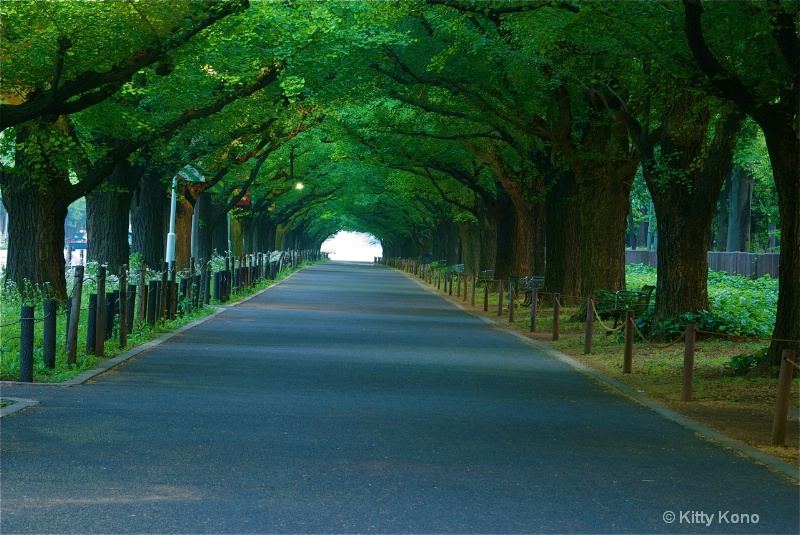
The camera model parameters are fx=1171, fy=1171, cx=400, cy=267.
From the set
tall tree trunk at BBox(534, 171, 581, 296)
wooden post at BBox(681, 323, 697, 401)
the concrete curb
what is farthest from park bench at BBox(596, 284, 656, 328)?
wooden post at BBox(681, 323, 697, 401)

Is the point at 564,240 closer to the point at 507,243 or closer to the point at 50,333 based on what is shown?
the point at 507,243

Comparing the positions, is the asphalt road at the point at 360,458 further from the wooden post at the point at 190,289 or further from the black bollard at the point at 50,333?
the wooden post at the point at 190,289

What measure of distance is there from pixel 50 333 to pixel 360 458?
21.1ft

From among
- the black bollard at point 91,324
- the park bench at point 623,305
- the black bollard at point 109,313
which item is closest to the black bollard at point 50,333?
the black bollard at point 91,324

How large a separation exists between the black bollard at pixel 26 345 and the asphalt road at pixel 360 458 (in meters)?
0.64

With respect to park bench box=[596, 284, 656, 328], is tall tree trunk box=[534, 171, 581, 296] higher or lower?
higher

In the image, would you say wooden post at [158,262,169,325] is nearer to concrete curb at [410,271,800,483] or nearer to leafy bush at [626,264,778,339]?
concrete curb at [410,271,800,483]

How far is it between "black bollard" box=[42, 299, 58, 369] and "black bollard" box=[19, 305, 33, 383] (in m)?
0.65

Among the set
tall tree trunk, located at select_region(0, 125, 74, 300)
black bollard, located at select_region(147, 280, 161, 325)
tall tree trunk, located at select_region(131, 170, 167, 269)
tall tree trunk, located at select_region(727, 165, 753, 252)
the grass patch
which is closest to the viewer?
the grass patch

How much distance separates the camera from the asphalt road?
7.43 m

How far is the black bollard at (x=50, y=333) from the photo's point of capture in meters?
14.3

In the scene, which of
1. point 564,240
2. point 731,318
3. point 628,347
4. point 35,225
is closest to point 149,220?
point 35,225

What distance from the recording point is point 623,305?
26.4m

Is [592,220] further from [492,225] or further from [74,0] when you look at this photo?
[492,225]
